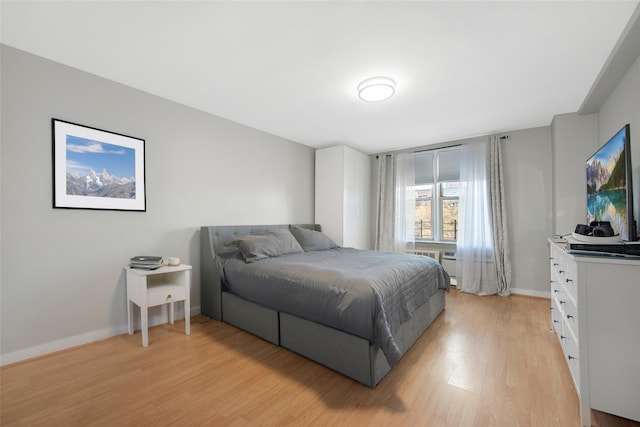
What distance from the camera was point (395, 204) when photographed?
16.2 feet

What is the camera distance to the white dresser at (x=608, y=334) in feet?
4.50

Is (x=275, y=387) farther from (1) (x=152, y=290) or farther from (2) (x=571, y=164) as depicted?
(2) (x=571, y=164)

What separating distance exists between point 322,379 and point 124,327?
205 cm

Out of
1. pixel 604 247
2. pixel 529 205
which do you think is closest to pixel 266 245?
pixel 604 247

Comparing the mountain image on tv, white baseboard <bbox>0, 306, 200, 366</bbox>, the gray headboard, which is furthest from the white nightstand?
the mountain image on tv

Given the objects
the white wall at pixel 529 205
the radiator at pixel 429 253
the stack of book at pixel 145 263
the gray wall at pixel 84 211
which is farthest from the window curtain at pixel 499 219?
the stack of book at pixel 145 263

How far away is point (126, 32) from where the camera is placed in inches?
72.8

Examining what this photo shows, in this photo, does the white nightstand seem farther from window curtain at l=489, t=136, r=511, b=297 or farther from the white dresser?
window curtain at l=489, t=136, r=511, b=297

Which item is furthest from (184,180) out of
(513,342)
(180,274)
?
(513,342)

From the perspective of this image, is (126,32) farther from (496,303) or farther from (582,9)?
(496,303)

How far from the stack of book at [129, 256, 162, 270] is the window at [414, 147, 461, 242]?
4.18 m

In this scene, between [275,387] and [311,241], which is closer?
[275,387]

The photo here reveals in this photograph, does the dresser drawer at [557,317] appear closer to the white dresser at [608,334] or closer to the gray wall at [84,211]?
the white dresser at [608,334]

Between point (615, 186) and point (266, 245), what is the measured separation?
9.62 feet
